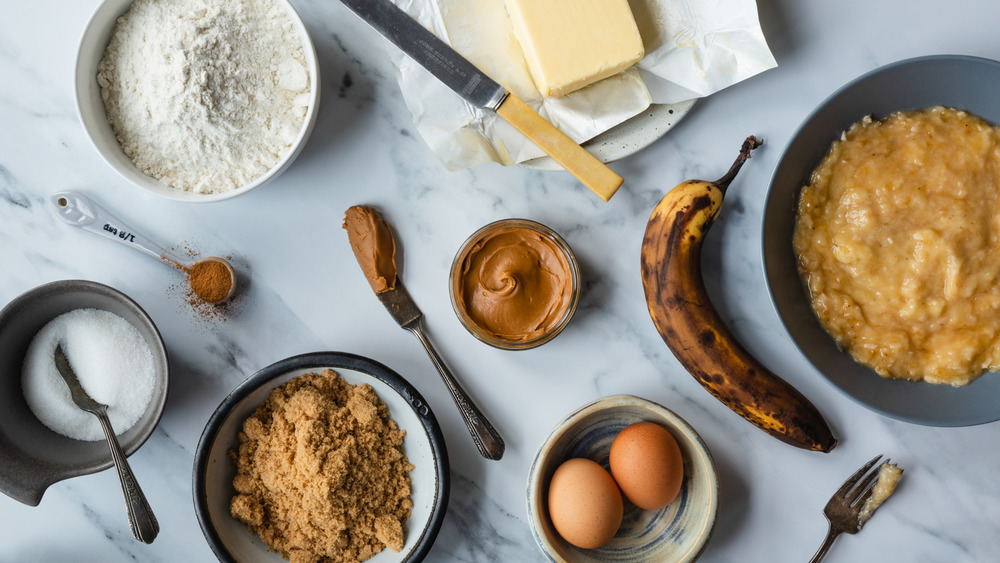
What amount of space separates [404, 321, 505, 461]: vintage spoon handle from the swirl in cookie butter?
0.49 feet

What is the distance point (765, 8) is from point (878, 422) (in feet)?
3.39

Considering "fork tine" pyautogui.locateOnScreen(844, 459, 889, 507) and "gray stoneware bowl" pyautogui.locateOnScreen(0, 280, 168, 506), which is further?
"fork tine" pyautogui.locateOnScreen(844, 459, 889, 507)

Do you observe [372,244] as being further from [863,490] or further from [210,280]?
[863,490]

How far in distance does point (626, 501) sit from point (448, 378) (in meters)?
0.52

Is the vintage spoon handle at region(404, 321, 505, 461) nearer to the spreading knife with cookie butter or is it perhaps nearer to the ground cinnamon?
the spreading knife with cookie butter

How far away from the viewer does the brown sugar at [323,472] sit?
143cm

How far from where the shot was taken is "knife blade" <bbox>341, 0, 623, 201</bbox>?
55.5 inches

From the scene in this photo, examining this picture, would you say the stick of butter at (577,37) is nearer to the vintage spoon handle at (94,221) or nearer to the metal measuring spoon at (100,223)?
the metal measuring spoon at (100,223)

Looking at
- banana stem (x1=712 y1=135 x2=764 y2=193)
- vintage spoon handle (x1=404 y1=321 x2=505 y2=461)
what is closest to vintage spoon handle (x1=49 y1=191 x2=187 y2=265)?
vintage spoon handle (x1=404 y1=321 x2=505 y2=461)

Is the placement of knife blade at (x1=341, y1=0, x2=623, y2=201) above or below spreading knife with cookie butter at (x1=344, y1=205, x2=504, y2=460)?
above

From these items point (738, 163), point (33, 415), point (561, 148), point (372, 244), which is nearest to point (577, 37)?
point (561, 148)

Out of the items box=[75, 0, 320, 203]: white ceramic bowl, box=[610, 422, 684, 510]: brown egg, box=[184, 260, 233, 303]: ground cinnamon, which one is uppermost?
box=[75, 0, 320, 203]: white ceramic bowl

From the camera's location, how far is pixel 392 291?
5.14 feet

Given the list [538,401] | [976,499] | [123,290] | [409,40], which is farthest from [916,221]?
[123,290]
